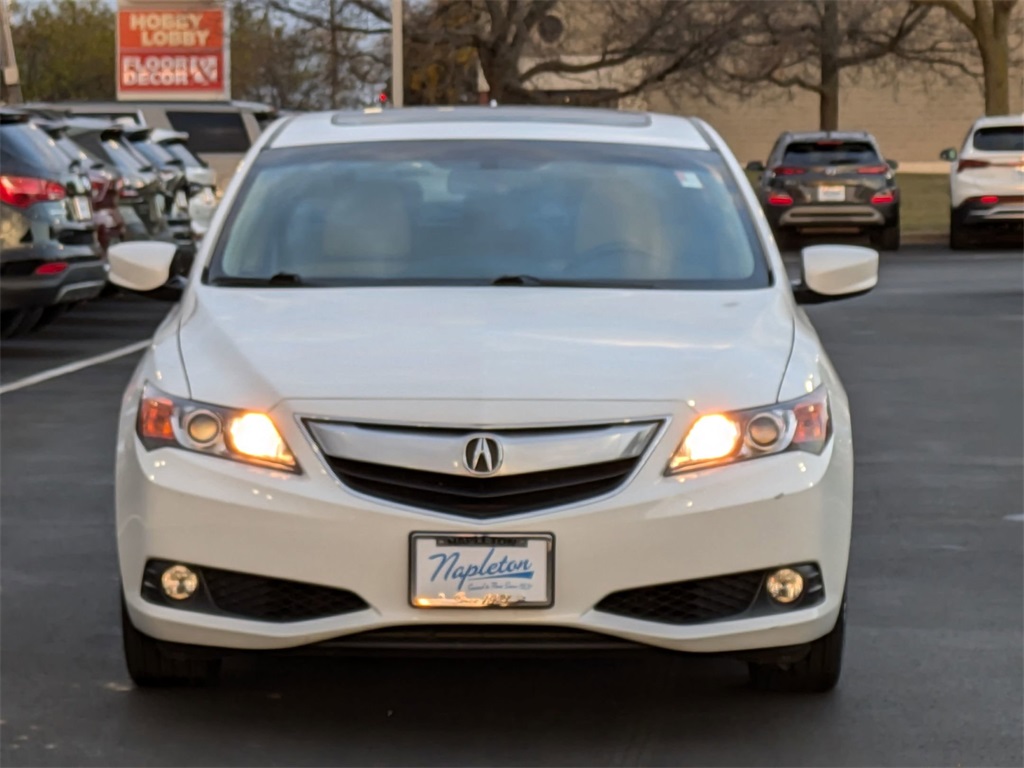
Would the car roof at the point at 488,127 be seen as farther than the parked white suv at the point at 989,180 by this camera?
No

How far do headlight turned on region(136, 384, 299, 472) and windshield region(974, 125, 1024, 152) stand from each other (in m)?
24.9

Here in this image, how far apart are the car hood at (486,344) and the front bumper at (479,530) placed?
7.8 inches

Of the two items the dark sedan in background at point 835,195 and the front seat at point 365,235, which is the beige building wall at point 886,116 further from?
the front seat at point 365,235

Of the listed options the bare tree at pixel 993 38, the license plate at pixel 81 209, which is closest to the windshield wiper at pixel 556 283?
the license plate at pixel 81 209

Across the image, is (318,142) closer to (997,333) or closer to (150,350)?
(150,350)

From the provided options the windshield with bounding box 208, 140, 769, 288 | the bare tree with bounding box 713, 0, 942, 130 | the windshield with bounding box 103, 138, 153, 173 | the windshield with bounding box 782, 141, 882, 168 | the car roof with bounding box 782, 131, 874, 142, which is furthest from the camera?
the bare tree with bounding box 713, 0, 942, 130

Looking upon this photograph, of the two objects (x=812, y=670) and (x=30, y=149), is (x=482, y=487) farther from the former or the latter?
(x=30, y=149)

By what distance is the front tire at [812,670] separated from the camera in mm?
5746

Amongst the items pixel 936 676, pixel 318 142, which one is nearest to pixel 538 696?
pixel 936 676

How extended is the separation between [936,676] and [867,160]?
24.9m

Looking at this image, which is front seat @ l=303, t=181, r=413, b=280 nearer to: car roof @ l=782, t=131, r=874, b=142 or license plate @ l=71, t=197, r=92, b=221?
license plate @ l=71, t=197, r=92, b=221

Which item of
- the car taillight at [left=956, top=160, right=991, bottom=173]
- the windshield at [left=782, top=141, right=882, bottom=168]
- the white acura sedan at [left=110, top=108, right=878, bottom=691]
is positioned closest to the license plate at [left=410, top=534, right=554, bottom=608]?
the white acura sedan at [left=110, top=108, right=878, bottom=691]

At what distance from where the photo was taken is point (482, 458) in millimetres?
5234

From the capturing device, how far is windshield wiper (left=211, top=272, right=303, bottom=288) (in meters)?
6.41
